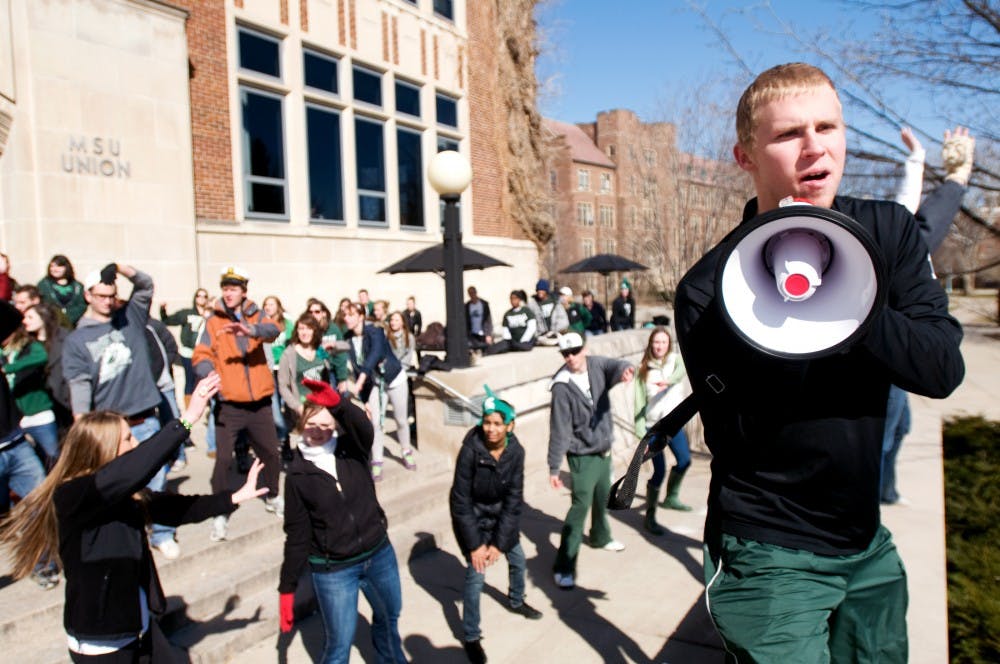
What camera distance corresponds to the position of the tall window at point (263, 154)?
12.5 metres

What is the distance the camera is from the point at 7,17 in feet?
29.8

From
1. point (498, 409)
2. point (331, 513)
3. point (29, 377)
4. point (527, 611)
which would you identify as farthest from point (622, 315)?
point (331, 513)

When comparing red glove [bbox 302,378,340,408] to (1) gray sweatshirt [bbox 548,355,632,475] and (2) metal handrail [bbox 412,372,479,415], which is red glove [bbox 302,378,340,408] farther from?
(2) metal handrail [bbox 412,372,479,415]

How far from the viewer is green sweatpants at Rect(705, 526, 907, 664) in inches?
65.9

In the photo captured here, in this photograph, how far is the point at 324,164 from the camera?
14.1 metres

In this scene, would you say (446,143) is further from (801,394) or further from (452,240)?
(801,394)

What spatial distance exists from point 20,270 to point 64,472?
768 cm

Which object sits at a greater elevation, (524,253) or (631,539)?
(524,253)

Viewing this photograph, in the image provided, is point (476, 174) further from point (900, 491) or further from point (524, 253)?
point (900, 491)

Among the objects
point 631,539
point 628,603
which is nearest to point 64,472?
point 628,603

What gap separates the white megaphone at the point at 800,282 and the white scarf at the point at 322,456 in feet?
9.89

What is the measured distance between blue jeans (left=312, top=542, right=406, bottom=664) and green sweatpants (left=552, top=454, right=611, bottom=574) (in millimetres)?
1847

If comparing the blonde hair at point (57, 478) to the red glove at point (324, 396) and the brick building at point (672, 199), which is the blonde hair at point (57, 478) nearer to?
the red glove at point (324, 396)

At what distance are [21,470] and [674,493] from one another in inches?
230
